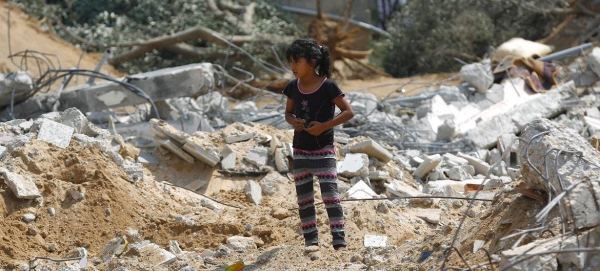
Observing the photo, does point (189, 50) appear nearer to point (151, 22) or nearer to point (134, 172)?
point (151, 22)

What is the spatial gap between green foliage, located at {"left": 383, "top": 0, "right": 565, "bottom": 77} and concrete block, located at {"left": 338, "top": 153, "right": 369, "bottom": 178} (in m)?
8.33

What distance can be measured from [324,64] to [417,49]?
38.2 feet

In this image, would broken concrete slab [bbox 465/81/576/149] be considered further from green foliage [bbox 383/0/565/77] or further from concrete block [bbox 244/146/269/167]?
green foliage [bbox 383/0/565/77]

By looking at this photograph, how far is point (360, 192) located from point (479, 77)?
4.54m

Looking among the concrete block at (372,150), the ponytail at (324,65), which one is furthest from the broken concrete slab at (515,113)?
the ponytail at (324,65)

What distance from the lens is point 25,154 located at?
643 centimetres

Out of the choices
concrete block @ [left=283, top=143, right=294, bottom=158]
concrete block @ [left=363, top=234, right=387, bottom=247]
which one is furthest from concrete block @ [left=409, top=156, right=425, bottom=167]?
concrete block @ [left=363, top=234, right=387, bottom=247]

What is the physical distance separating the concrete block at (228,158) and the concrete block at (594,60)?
5657 mm

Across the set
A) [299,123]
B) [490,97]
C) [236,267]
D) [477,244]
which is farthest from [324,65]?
[490,97]

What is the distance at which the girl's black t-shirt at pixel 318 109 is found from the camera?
5223 mm

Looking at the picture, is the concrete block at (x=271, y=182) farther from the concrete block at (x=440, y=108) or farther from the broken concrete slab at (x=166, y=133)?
the concrete block at (x=440, y=108)

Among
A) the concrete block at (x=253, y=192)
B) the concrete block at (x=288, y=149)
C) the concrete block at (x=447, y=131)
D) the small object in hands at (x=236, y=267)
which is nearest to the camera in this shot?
the small object in hands at (x=236, y=267)

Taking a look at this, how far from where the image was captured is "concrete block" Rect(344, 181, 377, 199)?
22.8 feet

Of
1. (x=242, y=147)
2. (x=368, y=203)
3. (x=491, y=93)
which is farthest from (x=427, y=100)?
(x=368, y=203)
